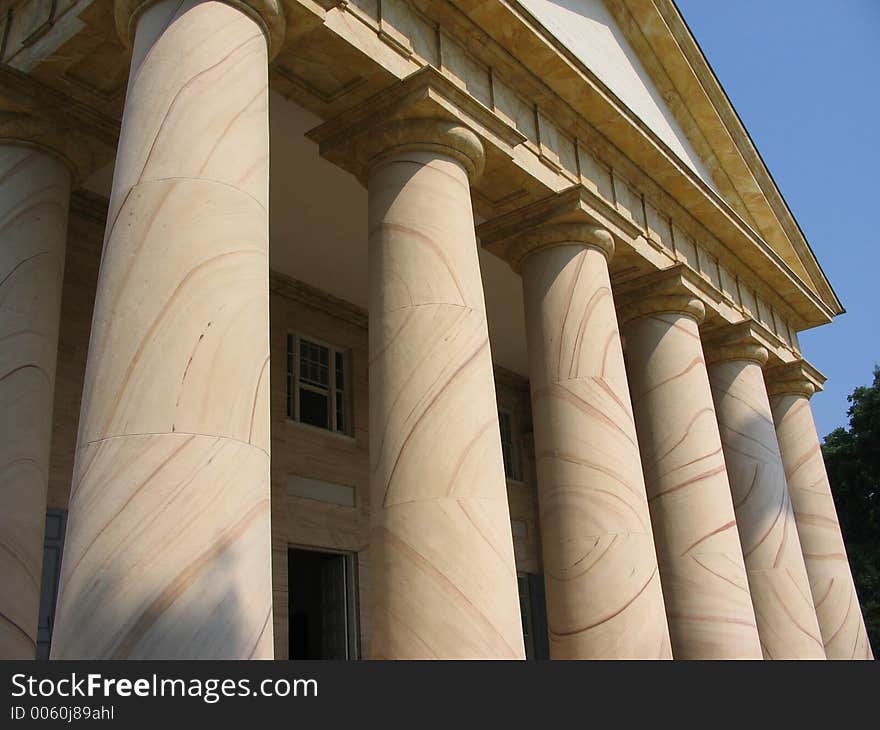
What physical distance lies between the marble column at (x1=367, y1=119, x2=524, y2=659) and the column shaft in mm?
27230

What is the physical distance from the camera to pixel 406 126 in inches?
814

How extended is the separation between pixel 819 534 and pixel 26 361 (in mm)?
35916

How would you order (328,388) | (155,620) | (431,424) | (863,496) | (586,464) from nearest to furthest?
1. (155,620)
2. (431,424)
3. (586,464)
4. (328,388)
5. (863,496)

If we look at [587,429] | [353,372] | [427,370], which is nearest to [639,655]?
[587,429]

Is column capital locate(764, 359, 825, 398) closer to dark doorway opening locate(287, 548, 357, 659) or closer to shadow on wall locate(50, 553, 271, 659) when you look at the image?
dark doorway opening locate(287, 548, 357, 659)

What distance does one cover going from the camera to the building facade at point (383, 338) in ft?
40.6

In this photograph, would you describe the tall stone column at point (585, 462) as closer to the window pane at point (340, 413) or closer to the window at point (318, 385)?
the window at point (318, 385)

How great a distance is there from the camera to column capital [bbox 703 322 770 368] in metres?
36.8

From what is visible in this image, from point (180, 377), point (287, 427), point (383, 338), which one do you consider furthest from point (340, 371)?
point (180, 377)

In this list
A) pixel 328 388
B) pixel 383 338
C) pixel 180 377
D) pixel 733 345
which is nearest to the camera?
pixel 180 377

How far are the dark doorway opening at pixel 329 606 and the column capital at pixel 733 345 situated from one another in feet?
60.4

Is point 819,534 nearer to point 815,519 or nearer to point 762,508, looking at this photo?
point 815,519

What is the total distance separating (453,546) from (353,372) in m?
21.7

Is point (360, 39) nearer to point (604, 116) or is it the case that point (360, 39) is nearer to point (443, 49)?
point (443, 49)
